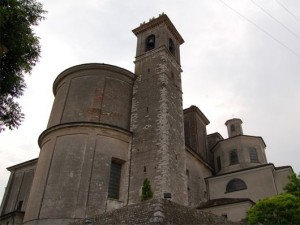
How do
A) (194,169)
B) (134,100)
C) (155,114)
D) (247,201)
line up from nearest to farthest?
(247,201) → (155,114) → (134,100) → (194,169)

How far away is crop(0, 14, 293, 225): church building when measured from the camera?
17891mm

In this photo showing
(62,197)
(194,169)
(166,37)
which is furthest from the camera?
(166,37)

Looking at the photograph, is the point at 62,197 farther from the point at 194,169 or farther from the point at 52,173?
the point at 194,169

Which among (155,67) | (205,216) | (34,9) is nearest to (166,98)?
(155,67)

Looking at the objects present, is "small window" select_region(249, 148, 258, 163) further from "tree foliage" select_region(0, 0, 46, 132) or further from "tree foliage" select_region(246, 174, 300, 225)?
"tree foliage" select_region(0, 0, 46, 132)

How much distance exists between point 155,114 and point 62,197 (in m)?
8.72

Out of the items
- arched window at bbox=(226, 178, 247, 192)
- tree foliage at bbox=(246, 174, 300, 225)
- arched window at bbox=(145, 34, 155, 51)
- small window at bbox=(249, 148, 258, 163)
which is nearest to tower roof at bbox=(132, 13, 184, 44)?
arched window at bbox=(145, 34, 155, 51)

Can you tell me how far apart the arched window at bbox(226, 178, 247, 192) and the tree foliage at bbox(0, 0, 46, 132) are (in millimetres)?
20240

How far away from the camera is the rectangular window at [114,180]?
62.2ft

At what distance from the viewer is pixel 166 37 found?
27812 millimetres

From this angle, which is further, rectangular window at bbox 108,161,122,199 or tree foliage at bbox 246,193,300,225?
rectangular window at bbox 108,161,122,199

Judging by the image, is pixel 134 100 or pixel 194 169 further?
pixel 194 169

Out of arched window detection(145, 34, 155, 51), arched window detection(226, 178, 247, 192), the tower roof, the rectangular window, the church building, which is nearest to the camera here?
the church building

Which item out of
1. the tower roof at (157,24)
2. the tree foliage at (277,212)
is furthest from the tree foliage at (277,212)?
the tower roof at (157,24)
